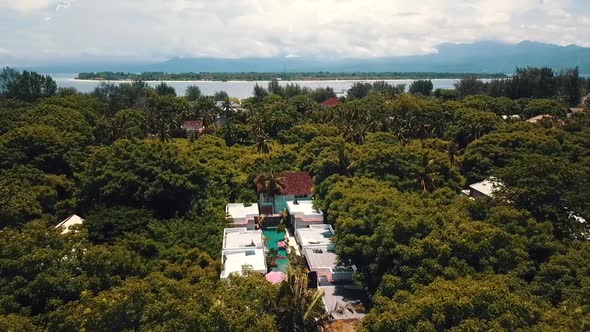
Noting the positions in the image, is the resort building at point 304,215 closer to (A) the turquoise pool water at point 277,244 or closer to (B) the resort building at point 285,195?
(A) the turquoise pool water at point 277,244

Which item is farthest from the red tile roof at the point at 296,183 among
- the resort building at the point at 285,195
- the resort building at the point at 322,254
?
the resort building at the point at 322,254

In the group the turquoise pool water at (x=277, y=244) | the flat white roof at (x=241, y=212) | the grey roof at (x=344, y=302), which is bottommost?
the turquoise pool water at (x=277, y=244)

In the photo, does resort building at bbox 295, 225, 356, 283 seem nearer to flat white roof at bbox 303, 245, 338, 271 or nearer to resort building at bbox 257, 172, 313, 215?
flat white roof at bbox 303, 245, 338, 271

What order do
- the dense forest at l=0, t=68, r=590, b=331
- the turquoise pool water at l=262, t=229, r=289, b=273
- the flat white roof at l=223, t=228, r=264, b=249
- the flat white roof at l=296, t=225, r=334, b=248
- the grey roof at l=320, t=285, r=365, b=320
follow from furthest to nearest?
the flat white roof at l=296, t=225, r=334, b=248 → the flat white roof at l=223, t=228, r=264, b=249 → the turquoise pool water at l=262, t=229, r=289, b=273 → the grey roof at l=320, t=285, r=365, b=320 → the dense forest at l=0, t=68, r=590, b=331

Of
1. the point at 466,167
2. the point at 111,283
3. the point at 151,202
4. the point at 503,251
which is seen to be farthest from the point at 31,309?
the point at 466,167

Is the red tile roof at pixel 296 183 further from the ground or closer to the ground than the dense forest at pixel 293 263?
closer to the ground

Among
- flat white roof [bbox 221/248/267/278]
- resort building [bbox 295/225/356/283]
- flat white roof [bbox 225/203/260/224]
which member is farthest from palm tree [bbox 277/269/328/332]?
flat white roof [bbox 225/203/260/224]
